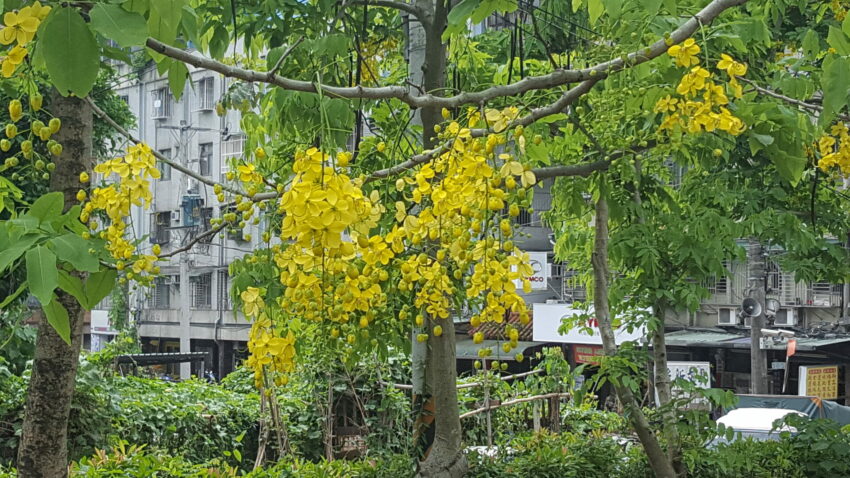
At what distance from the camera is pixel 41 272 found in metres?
1.36

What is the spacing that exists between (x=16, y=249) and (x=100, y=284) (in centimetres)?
36

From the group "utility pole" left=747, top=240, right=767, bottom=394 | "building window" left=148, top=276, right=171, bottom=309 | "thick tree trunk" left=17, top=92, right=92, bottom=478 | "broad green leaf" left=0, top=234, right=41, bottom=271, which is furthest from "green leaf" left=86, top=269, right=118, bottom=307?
"building window" left=148, top=276, right=171, bottom=309

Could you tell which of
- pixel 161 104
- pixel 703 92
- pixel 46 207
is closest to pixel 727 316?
pixel 161 104

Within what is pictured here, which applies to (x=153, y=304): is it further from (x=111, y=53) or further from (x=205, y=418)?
(x=111, y=53)

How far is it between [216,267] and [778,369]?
441 inches

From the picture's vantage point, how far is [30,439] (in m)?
2.46

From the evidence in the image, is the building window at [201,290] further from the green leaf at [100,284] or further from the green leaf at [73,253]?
the green leaf at [73,253]

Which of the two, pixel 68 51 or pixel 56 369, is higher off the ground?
pixel 68 51

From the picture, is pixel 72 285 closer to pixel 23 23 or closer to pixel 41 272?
pixel 41 272

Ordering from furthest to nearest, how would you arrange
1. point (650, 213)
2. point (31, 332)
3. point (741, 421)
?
point (741, 421), point (31, 332), point (650, 213)

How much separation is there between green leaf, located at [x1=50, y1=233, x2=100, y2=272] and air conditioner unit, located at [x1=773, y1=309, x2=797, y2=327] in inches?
557

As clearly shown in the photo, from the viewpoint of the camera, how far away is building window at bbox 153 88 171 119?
19.3 meters

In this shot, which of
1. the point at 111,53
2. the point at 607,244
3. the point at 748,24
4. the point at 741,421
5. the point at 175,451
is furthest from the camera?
the point at 741,421

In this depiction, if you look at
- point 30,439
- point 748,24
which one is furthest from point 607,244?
point 30,439
